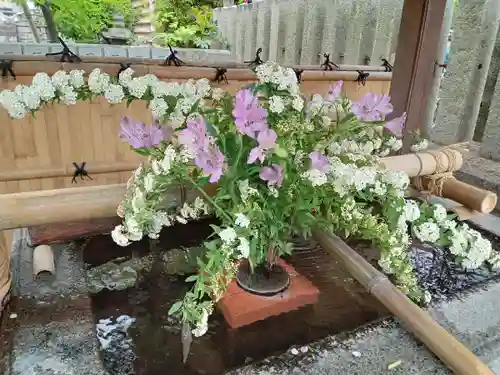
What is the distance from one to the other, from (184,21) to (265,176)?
282 inches

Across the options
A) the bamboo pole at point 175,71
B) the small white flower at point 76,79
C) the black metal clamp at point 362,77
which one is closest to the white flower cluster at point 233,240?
the small white flower at point 76,79

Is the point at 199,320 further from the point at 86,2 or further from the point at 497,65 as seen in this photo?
the point at 86,2

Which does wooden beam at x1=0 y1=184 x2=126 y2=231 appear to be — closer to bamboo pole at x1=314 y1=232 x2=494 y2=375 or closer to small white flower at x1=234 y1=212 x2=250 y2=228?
small white flower at x1=234 y1=212 x2=250 y2=228

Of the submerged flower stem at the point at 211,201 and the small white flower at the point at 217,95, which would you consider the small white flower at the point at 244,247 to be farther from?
the small white flower at the point at 217,95

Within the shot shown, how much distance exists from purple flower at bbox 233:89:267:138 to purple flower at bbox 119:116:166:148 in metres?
0.22

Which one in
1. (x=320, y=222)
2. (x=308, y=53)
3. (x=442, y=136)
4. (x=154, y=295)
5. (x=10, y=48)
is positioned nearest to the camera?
(x=320, y=222)

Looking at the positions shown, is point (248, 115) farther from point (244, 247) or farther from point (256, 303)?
point (256, 303)

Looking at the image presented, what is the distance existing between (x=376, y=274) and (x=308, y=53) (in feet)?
11.7

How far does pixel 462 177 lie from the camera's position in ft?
6.54

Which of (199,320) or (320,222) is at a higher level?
(320,222)

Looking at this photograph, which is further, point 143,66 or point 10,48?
point 10,48

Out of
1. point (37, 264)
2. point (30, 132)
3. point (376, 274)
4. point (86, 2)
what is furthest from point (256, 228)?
point (86, 2)

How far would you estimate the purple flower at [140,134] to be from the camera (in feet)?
2.93

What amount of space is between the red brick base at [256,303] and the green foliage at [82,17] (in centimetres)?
397
